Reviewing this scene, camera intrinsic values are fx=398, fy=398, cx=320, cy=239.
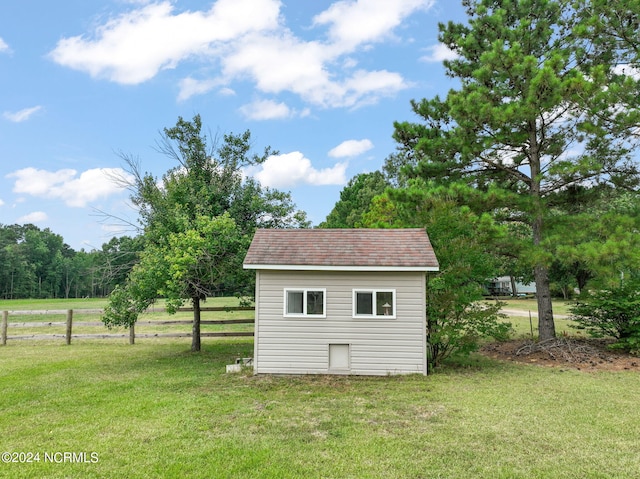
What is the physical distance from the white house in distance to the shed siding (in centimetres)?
2

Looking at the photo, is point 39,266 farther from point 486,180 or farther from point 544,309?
point 544,309

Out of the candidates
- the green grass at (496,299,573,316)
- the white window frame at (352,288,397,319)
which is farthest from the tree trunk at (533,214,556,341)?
the green grass at (496,299,573,316)

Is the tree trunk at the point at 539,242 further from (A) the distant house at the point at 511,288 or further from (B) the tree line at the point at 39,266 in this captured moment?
(B) the tree line at the point at 39,266

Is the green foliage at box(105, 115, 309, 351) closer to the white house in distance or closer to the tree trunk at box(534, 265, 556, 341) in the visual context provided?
the white house in distance

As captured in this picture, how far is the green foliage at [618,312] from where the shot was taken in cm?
1102

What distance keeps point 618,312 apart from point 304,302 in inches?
358

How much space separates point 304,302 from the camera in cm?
922

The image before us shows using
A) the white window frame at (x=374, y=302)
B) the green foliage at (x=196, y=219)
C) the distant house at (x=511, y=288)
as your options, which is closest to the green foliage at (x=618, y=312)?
the white window frame at (x=374, y=302)

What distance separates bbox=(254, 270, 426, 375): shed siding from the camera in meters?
9.03

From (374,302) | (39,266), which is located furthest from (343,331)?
(39,266)

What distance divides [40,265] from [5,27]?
62.4m

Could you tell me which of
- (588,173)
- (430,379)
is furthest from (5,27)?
(588,173)

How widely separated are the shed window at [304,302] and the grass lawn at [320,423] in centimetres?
143

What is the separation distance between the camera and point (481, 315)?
30.9ft
